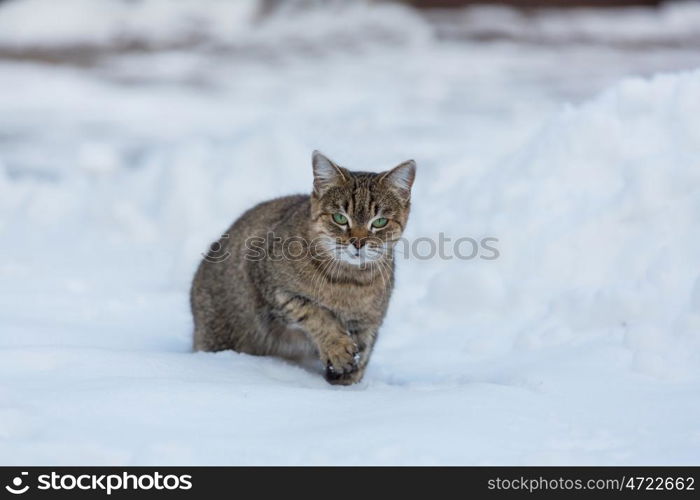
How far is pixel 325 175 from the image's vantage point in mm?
4473

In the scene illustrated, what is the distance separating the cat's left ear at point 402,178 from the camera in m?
4.51

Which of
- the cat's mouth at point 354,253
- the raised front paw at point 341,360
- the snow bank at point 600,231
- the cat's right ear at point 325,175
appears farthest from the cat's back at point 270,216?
the snow bank at point 600,231

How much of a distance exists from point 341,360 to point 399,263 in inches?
87.5

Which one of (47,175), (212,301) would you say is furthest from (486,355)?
(47,175)

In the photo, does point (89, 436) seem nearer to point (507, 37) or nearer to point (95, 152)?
point (95, 152)

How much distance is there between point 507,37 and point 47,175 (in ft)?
29.5

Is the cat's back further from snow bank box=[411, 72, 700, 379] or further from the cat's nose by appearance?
snow bank box=[411, 72, 700, 379]

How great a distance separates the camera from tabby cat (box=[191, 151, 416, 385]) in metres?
4.40

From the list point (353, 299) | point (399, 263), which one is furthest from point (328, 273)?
point (399, 263)

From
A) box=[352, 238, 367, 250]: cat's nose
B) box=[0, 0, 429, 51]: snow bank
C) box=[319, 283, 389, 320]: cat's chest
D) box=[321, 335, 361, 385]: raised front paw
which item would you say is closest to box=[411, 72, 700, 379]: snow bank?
box=[319, 283, 389, 320]: cat's chest

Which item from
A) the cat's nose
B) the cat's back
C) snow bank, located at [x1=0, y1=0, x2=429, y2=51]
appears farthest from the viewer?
snow bank, located at [x1=0, y1=0, x2=429, y2=51]

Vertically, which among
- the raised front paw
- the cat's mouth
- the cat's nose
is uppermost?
the cat's nose

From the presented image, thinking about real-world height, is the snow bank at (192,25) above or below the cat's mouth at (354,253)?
above

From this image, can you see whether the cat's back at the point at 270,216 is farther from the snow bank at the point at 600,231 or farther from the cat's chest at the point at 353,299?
the snow bank at the point at 600,231
